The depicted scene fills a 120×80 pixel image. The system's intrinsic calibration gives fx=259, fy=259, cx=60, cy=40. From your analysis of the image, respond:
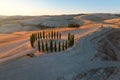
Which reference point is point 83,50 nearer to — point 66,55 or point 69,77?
point 66,55

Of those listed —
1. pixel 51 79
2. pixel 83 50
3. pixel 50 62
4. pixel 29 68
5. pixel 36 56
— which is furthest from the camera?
pixel 83 50

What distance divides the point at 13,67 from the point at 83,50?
17.8ft

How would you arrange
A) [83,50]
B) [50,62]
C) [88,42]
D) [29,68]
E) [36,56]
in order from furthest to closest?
[88,42] < [83,50] < [36,56] < [50,62] < [29,68]

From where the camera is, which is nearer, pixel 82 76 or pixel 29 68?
pixel 82 76

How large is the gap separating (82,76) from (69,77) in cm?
64

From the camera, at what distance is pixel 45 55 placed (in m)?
16.5

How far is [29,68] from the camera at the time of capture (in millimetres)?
14078

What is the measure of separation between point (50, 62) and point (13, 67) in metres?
2.19

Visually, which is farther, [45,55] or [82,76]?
[45,55]

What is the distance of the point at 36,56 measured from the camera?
1634 cm

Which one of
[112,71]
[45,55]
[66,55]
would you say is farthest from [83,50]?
[112,71]

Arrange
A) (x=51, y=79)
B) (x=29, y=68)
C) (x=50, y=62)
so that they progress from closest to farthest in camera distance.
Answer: (x=51, y=79) < (x=29, y=68) < (x=50, y=62)

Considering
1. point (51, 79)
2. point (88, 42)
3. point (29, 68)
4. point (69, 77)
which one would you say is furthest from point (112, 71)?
point (88, 42)

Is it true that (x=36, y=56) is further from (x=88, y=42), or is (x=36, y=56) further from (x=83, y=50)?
(x=88, y=42)
